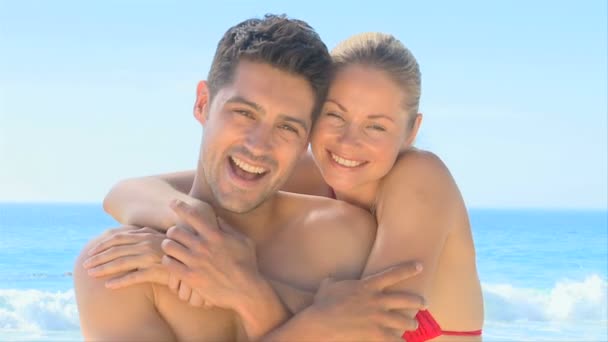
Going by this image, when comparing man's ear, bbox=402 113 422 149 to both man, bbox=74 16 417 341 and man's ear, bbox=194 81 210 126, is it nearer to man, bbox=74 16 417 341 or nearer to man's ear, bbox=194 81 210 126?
man, bbox=74 16 417 341

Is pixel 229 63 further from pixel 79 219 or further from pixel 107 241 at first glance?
pixel 79 219

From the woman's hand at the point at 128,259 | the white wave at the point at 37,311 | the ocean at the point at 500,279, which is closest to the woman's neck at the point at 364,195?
the woman's hand at the point at 128,259

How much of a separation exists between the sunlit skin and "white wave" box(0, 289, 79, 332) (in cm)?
1288

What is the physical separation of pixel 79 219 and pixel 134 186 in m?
34.7

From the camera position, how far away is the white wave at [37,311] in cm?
1515

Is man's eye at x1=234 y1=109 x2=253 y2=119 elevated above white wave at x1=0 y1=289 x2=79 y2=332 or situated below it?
above

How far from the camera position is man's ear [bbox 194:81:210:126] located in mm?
2957

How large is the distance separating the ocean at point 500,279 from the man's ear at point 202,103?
1192 centimetres

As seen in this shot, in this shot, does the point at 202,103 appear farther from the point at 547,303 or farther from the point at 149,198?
the point at 547,303

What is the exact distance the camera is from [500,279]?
22.0 m

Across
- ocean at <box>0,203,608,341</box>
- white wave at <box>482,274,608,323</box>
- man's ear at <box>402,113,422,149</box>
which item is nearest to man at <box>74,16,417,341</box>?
man's ear at <box>402,113,422,149</box>

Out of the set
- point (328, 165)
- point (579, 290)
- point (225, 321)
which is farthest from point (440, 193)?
point (579, 290)

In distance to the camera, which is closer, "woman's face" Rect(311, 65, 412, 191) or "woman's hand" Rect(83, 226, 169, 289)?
"woman's hand" Rect(83, 226, 169, 289)

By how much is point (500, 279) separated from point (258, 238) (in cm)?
2002
